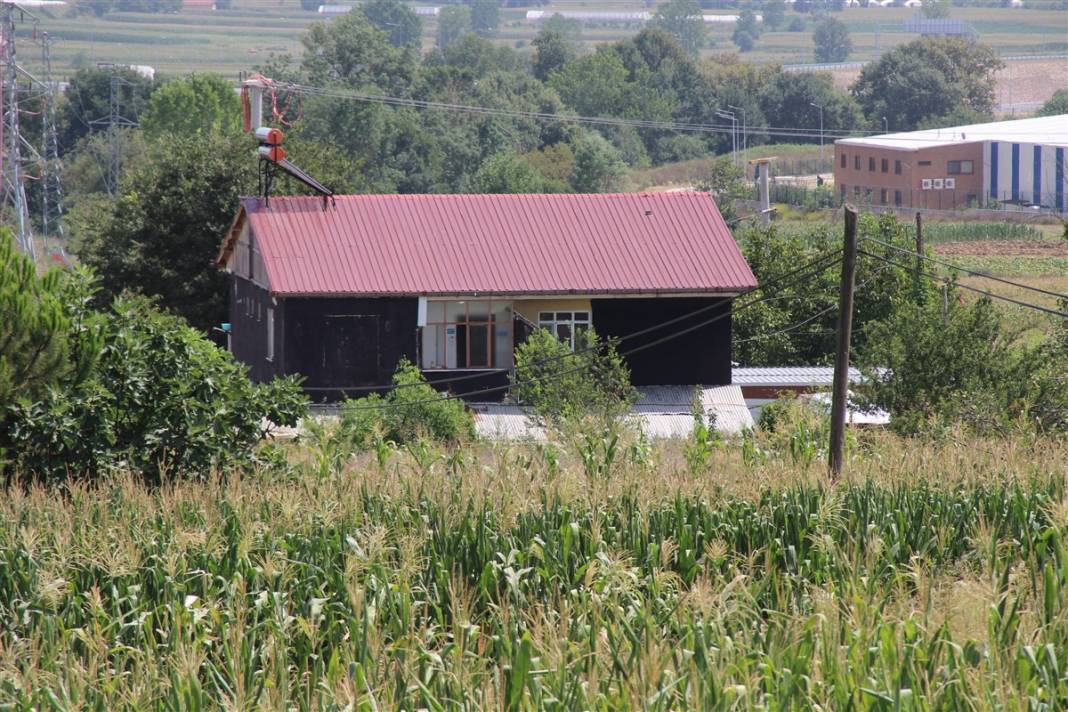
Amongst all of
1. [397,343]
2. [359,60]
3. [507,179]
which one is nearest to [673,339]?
[397,343]

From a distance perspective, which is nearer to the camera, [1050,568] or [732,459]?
[1050,568]

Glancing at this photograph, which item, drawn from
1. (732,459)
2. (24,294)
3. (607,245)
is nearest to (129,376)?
(24,294)

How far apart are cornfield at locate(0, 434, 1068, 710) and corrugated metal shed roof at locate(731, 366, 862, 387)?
60.9 ft

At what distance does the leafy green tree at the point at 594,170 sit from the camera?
335 feet

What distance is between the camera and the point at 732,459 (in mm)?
18047

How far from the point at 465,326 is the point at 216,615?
2601cm

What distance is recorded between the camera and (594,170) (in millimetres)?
102250

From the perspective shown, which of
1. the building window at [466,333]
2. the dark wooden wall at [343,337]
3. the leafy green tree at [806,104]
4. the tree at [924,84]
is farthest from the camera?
the tree at [924,84]

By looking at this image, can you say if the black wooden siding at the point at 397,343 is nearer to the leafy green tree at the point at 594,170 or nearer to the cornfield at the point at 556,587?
the cornfield at the point at 556,587

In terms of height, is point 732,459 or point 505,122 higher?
point 505,122

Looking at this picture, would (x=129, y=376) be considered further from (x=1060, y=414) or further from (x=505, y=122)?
(x=505, y=122)

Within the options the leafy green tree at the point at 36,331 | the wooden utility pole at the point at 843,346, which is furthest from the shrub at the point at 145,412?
the wooden utility pole at the point at 843,346

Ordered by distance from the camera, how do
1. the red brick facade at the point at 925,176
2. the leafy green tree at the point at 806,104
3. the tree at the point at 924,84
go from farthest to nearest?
1. the tree at the point at 924,84
2. the leafy green tree at the point at 806,104
3. the red brick facade at the point at 925,176

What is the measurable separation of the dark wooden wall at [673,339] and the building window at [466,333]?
92.3 inches
